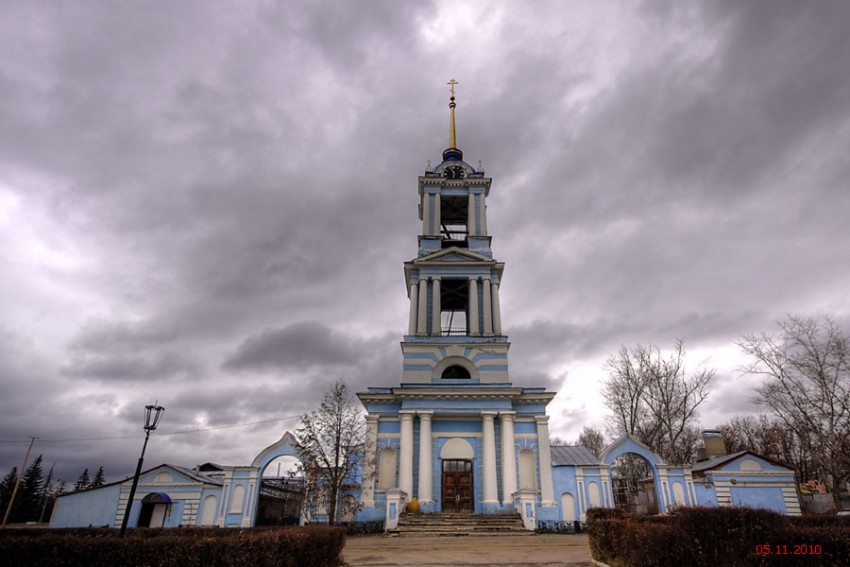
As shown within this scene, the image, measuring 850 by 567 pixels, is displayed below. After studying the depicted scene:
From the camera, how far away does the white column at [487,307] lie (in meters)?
30.2

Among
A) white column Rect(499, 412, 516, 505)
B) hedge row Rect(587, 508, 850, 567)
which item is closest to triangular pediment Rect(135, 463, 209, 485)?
white column Rect(499, 412, 516, 505)

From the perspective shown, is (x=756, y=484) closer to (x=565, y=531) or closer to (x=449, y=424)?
(x=565, y=531)

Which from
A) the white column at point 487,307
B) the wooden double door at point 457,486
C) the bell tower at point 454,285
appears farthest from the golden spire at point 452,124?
the wooden double door at point 457,486

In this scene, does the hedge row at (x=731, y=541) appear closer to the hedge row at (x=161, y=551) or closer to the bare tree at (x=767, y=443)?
the hedge row at (x=161, y=551)

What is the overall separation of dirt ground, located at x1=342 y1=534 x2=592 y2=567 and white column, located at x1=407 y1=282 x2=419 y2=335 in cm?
1208

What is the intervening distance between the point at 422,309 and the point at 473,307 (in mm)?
3183

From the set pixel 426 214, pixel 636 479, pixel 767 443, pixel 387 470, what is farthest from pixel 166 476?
pixel 767 443

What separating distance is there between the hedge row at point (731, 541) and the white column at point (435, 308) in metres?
20.2

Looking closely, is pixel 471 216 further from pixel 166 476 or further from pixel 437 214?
pixel 166 476

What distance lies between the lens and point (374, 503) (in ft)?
81.7

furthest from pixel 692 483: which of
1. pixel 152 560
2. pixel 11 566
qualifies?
pixel 11 566

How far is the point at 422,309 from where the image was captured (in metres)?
30.5

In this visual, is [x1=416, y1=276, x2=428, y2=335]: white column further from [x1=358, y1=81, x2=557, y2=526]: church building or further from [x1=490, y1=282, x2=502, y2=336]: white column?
[x1=490, y1=282, x2=502, y2=336]: white column
